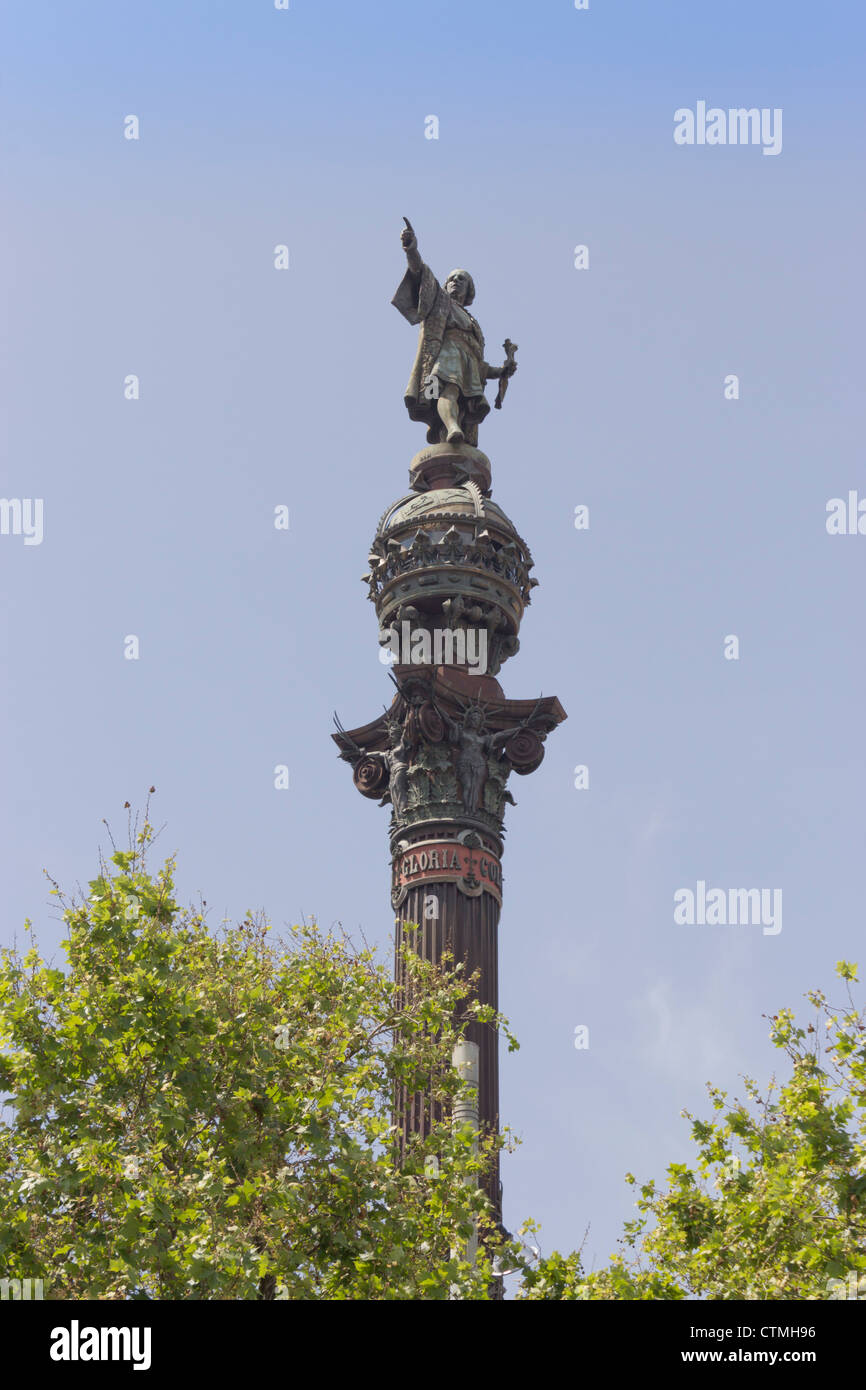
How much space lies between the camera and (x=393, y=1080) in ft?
71.4

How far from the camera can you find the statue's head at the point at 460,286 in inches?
1713

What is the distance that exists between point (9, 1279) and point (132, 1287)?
1.51m

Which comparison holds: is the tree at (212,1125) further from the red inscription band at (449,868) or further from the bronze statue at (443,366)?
the bronze statue at (443,366)

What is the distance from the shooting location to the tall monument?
33812 millimetres

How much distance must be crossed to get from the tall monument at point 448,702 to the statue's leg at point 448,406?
1.0 inches

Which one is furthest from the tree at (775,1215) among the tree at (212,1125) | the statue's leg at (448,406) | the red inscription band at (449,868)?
the statue's leg at (448,406)

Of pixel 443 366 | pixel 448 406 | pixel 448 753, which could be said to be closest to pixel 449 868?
pixel 448 753

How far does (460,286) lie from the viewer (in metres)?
43.5

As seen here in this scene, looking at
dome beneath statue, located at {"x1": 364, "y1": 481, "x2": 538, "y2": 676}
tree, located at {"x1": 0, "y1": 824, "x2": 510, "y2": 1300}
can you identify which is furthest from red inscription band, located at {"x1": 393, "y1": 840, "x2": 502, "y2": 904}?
tree, located at {"x1": 0, "y1": 824, "x2": 510, "y2": 1300}

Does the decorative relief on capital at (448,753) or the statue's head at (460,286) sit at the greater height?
the statue's head at (460,286)

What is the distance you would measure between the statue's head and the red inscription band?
1593 cm

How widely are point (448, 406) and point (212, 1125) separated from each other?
82.4 feet

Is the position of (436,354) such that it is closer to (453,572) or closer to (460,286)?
(460,286)

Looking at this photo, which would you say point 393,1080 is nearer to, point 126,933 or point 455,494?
point 126,933
